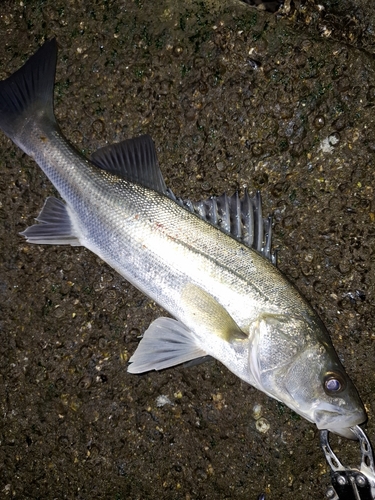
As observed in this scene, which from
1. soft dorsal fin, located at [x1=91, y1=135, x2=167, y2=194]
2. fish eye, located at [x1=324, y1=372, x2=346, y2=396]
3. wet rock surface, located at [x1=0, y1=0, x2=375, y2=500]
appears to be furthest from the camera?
wet rock surface, located at [x1=0, y1=0, x2=375, y2=500]

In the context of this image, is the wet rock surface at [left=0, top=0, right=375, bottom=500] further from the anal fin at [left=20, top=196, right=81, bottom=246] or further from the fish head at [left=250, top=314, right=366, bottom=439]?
the fish head at [left=250, top=314, right=366, bottom=439]

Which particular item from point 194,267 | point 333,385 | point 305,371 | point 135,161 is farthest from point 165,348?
point 135,161

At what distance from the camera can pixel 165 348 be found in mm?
2787

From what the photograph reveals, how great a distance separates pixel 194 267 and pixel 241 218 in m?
0.41

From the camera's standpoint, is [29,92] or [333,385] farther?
[29,92]

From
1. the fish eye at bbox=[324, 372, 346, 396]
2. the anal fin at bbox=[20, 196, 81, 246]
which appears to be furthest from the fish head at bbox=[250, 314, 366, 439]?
the anal fin at bbox=[20, 196, 81, 246]

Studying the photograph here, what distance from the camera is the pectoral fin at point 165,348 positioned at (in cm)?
276

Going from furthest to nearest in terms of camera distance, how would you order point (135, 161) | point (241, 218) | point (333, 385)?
point (135, 161), point (241, 218), point (333, 385)

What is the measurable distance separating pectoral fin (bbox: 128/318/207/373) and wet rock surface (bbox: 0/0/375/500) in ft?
0.98

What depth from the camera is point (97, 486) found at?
3.12m

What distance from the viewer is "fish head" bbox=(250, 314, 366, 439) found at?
8.13ft

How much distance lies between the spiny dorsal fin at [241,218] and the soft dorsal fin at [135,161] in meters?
0.22

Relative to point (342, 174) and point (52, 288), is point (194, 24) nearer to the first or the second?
point (342, 174)

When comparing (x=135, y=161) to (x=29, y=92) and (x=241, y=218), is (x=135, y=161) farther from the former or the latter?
(x=29, y=92)
